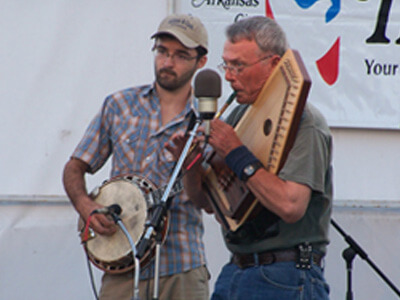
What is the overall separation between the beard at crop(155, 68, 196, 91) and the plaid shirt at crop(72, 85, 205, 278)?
0.09 m

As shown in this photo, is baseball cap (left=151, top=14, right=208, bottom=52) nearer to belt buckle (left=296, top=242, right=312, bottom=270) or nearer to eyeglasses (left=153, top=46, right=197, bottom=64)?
eyeglasses (left=153, top=46, right=197, bottom=64)

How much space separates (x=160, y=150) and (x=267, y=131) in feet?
2.55

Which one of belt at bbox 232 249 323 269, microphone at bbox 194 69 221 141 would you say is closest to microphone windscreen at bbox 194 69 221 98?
microphone at bbox 194 69 221 141

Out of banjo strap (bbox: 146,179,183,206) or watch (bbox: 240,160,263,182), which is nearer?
watch (bbox: 240,160,263,182)

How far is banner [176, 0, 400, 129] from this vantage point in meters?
4.42

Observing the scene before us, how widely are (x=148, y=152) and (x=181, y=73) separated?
40 cm

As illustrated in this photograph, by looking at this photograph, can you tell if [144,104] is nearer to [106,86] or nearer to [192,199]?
[192,199]

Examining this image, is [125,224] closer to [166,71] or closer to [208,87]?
[166,71]

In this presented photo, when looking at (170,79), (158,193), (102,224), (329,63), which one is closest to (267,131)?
(158,193)

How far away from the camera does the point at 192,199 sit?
3.10m

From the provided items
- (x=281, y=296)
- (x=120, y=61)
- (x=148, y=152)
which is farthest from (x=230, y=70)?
(x=120, y=61)

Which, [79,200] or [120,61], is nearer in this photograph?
[79,200]

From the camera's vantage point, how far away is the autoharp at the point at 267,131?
2521mm

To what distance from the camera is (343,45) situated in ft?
14.6
